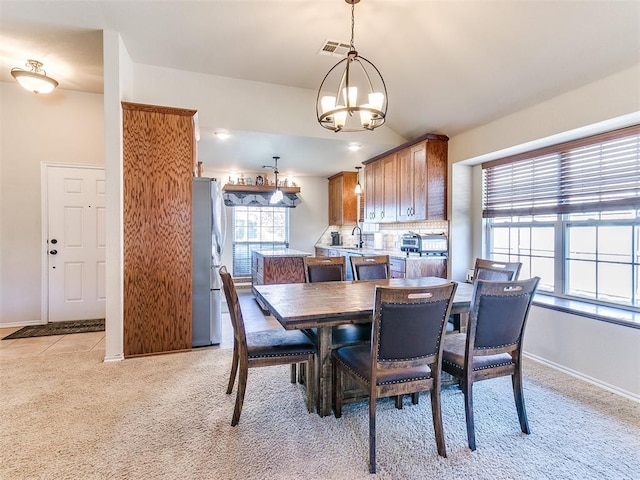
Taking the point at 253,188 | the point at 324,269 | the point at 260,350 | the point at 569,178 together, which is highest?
the point at 253,188

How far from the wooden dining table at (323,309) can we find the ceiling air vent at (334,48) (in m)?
2.36

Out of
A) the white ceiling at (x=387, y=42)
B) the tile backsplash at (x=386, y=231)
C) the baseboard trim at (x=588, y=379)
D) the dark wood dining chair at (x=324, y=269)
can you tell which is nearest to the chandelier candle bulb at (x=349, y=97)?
the white ceiling at (x=387, y=42)

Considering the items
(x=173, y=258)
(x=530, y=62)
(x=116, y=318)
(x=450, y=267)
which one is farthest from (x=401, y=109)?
(x=116, y=318)

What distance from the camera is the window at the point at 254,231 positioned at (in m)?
7.29

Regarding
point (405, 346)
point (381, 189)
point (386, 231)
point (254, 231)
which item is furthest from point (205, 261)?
point (254, 231)

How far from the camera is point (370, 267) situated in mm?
3543

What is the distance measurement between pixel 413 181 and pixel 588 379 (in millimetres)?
2870

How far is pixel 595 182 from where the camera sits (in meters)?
3.05

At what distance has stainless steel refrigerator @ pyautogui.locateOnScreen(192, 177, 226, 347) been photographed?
138 inches

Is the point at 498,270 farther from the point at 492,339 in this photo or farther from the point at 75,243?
the point at 75,243

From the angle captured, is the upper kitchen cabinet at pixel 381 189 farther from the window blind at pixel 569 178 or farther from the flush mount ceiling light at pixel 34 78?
the flush mount ceiling light at pixel 34 78

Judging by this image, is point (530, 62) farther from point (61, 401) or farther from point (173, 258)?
point (61, 401)

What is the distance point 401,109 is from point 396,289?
10.9 feet

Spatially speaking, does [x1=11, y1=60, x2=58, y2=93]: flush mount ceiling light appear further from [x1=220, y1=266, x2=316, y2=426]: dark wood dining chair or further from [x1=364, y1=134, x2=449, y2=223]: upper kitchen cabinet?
[x1=364, y1=134, x2=449, y2=223]: upper kitchen cabinet
